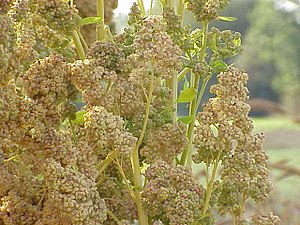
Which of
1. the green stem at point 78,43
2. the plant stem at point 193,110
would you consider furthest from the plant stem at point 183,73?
the green stem at point 78,43

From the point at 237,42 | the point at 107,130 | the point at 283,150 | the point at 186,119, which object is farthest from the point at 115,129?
the point at 283,150

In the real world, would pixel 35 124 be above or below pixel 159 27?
below

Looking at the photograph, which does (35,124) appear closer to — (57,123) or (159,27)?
(57,123)

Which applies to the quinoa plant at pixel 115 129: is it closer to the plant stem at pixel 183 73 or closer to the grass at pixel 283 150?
the plant stem at pixel 183 73

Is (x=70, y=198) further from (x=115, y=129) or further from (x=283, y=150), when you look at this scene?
(x=283, y=150)

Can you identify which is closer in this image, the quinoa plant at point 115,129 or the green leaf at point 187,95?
the quinoa plant at point 115,129

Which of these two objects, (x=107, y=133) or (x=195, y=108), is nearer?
(x=107, y=133)

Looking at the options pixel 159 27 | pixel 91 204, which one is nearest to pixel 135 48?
pixel 159 27

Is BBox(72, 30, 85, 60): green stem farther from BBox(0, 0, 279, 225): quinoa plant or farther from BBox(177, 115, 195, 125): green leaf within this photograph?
BBox(177, 115, 195, 125): green leaf
